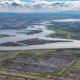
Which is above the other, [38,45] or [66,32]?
[38,45]

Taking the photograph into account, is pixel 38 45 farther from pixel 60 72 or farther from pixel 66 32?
pixel 60 72

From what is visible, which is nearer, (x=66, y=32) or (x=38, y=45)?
(x=38, y=45)

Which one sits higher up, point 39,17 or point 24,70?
point 24,70

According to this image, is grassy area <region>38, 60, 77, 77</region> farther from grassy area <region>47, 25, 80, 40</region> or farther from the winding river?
grassy area <region>47, 25, 80, 40</region>

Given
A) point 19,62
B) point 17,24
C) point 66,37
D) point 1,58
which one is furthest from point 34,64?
point 17,24

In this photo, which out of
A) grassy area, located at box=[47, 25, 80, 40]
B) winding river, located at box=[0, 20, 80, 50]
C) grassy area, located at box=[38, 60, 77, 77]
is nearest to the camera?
grassy area, located at box=[38, 60, 77, 77]

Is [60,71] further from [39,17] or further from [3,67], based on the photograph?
[39,17]

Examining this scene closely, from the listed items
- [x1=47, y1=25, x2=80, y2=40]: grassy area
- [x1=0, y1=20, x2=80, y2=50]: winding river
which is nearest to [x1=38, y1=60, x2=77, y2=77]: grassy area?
[x1=0, y1=20, x2=80, y2=50]: winding river

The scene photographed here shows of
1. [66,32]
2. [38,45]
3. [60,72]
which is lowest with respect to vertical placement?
[66,32]

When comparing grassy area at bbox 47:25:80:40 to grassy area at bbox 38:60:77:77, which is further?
grassy area at bbox 47:25:80:40

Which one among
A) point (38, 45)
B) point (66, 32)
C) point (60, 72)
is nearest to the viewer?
point (60, 72)

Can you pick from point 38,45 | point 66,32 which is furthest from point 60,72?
point 66,32
